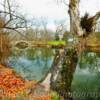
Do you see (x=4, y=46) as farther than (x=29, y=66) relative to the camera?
No

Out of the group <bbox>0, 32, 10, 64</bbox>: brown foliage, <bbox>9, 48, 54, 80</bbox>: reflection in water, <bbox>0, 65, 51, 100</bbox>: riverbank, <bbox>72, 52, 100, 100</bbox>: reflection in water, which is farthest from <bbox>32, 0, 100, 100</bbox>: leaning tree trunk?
<bbox>0, 32, 10, 64</bbox>: brown foliage

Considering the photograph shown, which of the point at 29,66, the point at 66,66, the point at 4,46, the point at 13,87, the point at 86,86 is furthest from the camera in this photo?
the point at 29,66

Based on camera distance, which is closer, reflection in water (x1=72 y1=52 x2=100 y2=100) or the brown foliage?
reflection in water (x1=72 y1=52 x2=100 y2=100)

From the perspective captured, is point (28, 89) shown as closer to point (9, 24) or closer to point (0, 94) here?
point (0, 94)

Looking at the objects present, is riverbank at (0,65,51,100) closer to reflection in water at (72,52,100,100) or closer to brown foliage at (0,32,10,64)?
reflection in water at (72,52,100,100)

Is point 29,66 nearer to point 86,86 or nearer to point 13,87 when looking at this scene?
point 86,86

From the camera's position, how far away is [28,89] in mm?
12039

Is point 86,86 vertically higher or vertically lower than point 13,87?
lower

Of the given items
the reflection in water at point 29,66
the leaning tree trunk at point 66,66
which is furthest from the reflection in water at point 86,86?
the reflection in water at point 29,66

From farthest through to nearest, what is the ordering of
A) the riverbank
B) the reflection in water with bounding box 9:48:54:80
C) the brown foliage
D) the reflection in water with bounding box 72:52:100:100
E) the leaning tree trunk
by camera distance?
1. the brown foliage
2. the reflection in water with bounding box 9:48:54:80
3. the reflection in water with bounding box 72:52:100:100
4. the leaning tree trunk
5. the riverbank

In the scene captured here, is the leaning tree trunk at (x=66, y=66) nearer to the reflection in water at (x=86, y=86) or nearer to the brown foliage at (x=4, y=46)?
the reflection in water at (x=86, y=86)

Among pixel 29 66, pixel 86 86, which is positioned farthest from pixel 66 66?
pixel 29 66

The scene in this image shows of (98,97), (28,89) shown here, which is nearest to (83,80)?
Answer: (98,97)

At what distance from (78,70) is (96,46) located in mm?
27578
